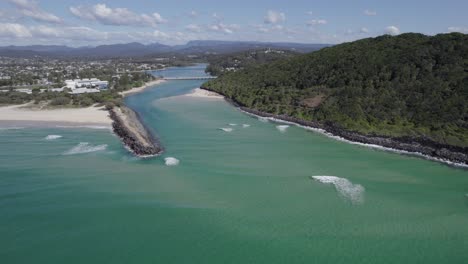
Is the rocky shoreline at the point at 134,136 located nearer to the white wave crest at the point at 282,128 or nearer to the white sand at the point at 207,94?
the white wave crest at the point at 282,128

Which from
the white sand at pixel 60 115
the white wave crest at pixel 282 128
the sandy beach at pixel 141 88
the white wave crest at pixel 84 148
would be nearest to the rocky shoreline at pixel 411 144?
the white wave crest at pixel 282 128

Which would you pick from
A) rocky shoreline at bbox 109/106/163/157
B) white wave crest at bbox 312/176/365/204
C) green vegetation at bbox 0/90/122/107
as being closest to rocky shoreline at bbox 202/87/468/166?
white wave crest at bbox 312/176/365/204

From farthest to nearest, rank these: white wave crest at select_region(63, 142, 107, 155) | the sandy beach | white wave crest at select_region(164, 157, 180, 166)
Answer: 1. the sandy beach
2. white wave crest at select_region(63, 142, 107, 155)
3. white wave crest at select_region(164, 157, 180, 166)

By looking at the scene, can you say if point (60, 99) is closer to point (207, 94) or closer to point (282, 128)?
point (207, 94)

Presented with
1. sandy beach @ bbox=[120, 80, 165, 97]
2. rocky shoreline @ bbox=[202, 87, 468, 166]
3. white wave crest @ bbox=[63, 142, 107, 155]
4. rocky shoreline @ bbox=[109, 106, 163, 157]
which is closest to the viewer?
rocky shoreline @ bbox=[202, 87, 468, 166]

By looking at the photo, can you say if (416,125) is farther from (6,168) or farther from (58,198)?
(6,168)

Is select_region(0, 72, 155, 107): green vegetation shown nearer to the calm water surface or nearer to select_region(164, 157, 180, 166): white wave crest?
the calm water surface

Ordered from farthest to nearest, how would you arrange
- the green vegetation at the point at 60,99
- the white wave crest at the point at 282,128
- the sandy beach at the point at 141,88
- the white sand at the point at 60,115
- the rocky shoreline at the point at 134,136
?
the sandy beach at the point at 141,88 < the green vegetation at the point at 60,99 < the white sand at the point at 60,115 < the white wave crest at the point at 282,128 < the rocky shoreline at the point at 134,136
